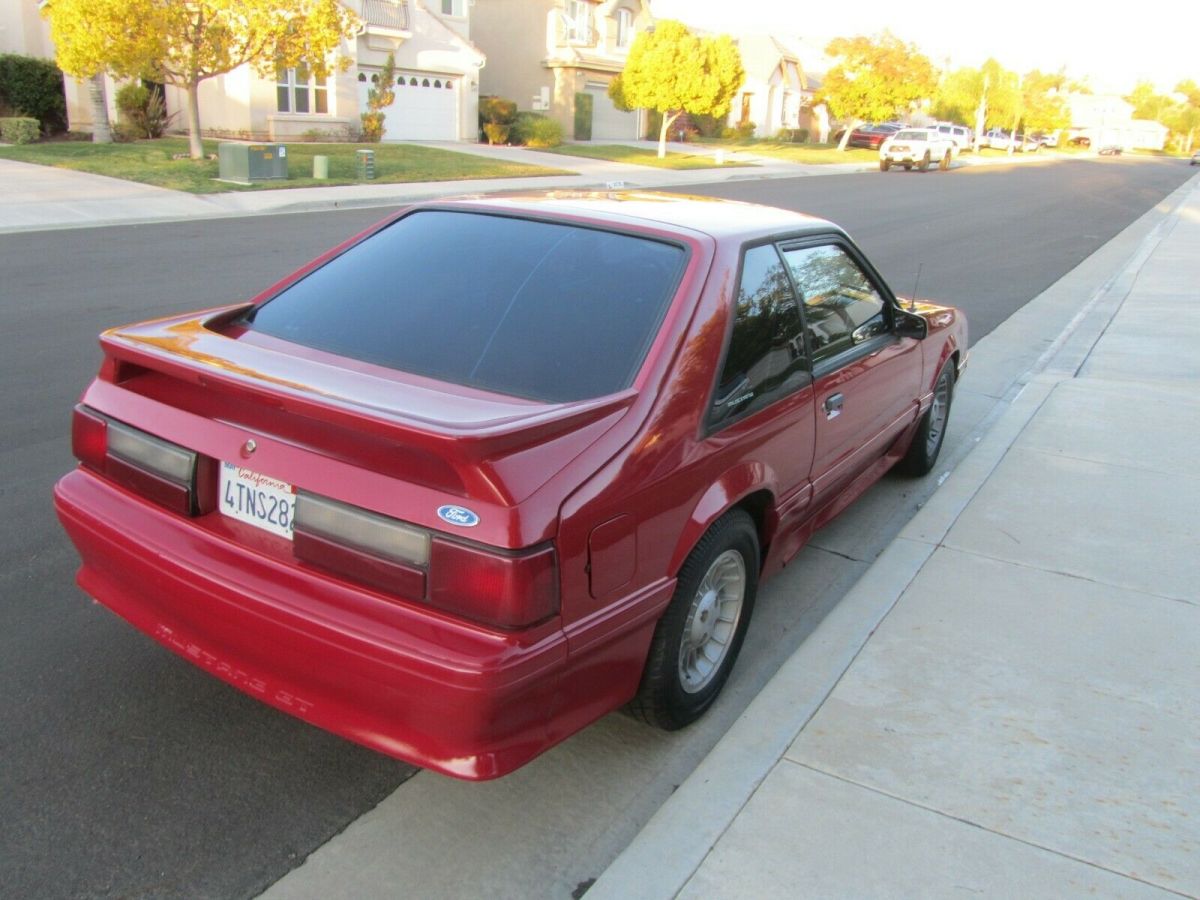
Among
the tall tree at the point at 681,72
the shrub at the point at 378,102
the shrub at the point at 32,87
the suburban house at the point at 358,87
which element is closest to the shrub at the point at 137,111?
the suburban house at the point at 358,87

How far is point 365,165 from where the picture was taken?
72.8 feet

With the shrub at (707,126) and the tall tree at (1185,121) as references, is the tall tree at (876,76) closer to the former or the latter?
the shrub at (707,126)

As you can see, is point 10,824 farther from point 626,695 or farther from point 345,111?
point 345,111

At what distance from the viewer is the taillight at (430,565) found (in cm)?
240

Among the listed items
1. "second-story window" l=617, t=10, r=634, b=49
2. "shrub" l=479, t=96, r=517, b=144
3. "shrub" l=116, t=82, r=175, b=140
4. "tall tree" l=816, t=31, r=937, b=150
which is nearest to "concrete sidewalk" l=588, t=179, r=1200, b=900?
"shrub" l=116, t=82, r=175, b=140

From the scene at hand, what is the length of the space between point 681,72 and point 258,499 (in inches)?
1370

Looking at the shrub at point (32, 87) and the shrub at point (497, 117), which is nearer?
the shrub at point (32, 87)

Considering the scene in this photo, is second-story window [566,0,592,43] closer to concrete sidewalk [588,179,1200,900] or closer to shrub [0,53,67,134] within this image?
shrub [0,53,67,134]

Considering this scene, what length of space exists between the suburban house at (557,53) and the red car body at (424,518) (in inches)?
1634

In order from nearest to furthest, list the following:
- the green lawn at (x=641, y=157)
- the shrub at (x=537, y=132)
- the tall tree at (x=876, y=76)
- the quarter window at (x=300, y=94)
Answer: the quarter window at (x=300, y=94), the green lawn at (x=641, y=157), the shrub at (x=537, y=132), the tall tree at (x=876, y=76)

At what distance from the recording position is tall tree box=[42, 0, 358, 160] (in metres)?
19.7

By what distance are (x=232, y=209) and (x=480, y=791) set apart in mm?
16323

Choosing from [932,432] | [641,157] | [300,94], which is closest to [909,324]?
[932,432]

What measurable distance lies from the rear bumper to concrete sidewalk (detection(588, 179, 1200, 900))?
50 centimetres
